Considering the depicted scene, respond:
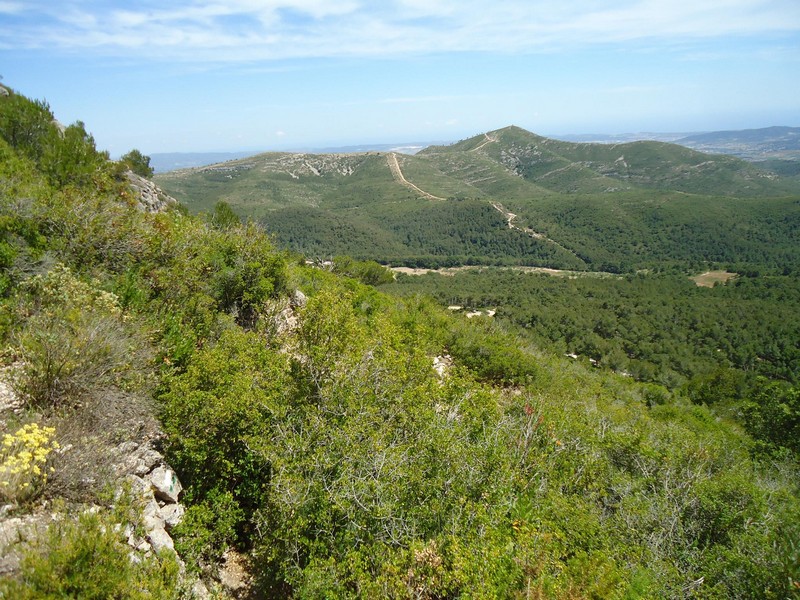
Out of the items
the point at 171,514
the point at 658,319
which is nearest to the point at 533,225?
the point at 658,319

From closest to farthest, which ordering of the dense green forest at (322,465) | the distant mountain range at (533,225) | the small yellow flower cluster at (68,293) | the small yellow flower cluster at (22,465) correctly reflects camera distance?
the small yellow flower cluster at (22,465)
the dense green forest at (322,465)
the small yellow flower cluster at (68,293)
the distant mountain range at (533,225)

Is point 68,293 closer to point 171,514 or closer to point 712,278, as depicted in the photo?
point 171,514

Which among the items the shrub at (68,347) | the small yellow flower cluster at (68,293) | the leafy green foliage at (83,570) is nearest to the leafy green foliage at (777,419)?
the leafy green foliage at (83,570)

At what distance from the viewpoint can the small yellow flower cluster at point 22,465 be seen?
→ 4.98 metres

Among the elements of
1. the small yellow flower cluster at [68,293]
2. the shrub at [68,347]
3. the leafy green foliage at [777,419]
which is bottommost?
the leafy green foliage at [777,419]

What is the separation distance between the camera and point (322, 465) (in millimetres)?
7621

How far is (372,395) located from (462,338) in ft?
44.5

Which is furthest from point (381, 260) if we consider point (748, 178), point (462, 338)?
point (748, 178)

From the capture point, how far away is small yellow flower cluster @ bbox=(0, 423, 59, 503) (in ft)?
16.3

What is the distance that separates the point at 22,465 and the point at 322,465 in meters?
4.27

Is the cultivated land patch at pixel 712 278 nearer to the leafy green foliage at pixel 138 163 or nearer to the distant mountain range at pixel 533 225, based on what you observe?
the distant mountain range at pixel 533 225

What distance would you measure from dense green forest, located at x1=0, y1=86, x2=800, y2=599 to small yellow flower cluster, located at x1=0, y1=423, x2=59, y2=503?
0.21 ft

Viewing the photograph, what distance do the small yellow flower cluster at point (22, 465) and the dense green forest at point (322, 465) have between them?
63 mm

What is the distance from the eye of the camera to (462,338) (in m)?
22.5
